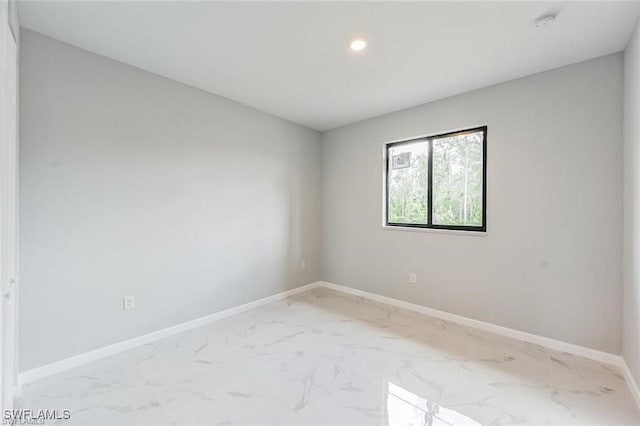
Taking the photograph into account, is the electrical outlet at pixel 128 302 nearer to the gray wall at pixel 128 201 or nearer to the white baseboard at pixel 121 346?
the gray wall at pixel 128 201

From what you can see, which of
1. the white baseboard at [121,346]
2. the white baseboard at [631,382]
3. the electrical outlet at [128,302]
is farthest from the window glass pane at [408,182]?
the electrical outlet at [128,302]

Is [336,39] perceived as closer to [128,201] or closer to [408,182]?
[408,182]

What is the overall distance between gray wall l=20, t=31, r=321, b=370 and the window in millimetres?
1661

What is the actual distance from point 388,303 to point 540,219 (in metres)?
1.96

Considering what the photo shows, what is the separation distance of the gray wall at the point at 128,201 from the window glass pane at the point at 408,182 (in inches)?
63.7

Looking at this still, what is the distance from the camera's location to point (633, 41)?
6.61ft

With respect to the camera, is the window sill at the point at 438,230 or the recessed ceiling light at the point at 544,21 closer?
the recessed ceiling light at the point at 544,21

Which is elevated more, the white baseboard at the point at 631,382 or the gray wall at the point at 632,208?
the gray wall at the point at 632,208

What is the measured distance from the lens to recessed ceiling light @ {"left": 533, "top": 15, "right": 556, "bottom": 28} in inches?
74.2

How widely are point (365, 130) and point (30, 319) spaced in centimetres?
390

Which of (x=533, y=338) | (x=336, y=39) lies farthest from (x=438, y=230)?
(x=336, y=39)

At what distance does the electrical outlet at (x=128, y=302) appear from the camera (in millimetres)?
2539

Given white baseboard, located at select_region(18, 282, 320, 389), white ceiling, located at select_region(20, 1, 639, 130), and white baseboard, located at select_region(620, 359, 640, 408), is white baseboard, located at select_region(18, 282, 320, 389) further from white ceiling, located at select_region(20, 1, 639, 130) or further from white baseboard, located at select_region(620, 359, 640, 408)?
white baseboard, located at select_region(620, 359, 640, 408)

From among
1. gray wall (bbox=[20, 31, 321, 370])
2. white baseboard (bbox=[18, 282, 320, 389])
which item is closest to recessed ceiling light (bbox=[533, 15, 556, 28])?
gray wall (bbox=[20, 31, 321, 370])
